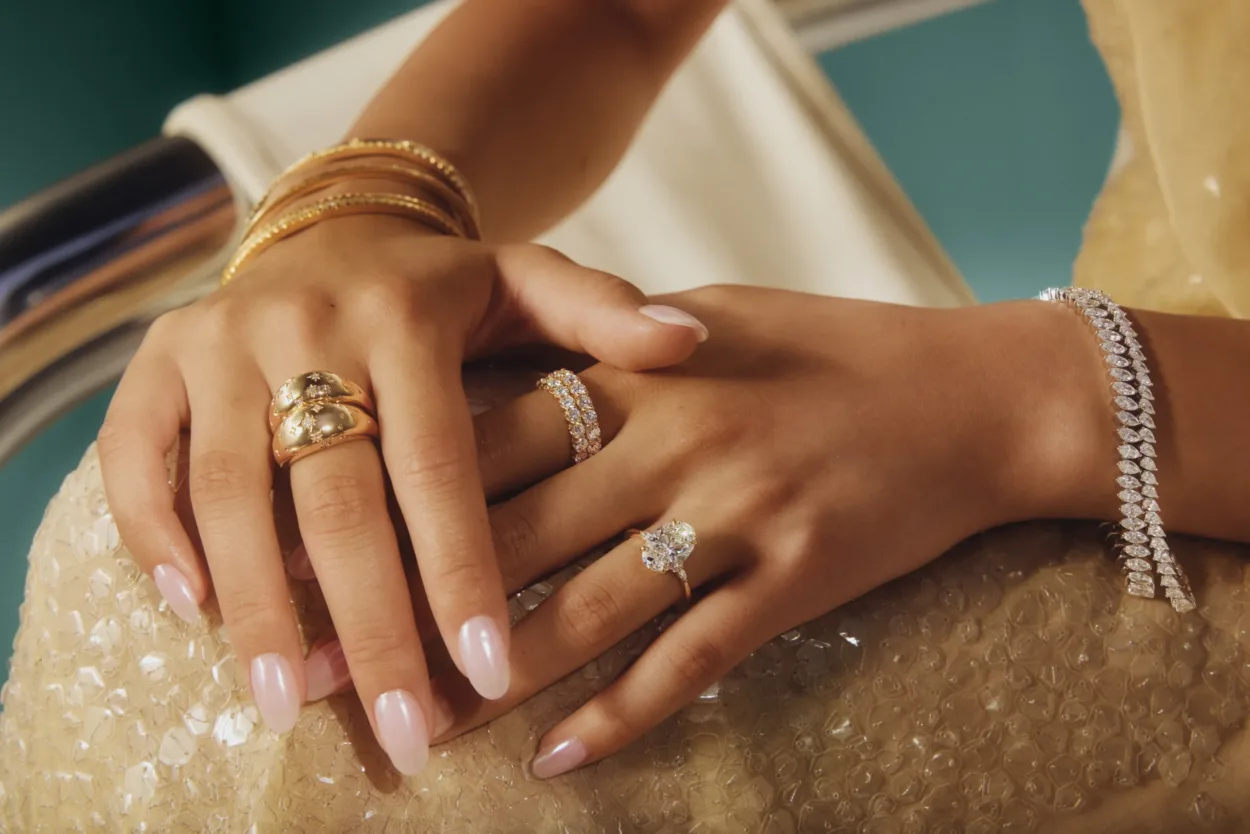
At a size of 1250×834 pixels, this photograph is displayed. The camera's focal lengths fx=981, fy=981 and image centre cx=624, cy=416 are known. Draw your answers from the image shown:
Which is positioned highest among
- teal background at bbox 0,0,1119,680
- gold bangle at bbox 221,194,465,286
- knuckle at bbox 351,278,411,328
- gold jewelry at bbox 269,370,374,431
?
gold bangle at bbox 221,194,465,286

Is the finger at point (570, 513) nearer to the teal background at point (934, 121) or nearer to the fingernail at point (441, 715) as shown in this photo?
the fingernail at point (441, 715)

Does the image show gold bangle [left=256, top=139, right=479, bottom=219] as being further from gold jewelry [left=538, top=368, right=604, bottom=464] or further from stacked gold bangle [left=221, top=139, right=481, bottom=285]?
gold jewelry [left=538, top=368, right=604, bottom=464]

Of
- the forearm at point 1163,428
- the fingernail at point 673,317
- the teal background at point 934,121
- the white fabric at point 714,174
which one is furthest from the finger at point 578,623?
the teal background at point 934,121

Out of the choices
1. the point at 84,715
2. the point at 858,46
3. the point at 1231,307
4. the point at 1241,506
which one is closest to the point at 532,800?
the point at 84,715

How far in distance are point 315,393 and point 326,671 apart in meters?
0.13

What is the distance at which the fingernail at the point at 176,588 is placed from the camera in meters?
0.46

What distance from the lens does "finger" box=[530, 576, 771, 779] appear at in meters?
0.44

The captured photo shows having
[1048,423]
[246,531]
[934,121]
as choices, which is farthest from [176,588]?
[934,121]

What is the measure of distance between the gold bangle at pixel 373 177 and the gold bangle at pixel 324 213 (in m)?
0.02

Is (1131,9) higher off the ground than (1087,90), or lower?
higher

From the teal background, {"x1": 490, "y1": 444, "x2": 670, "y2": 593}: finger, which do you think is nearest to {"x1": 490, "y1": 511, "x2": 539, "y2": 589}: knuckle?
{"x1": 490, "y1": 444, "x2": 670, "y2": 593}: finger

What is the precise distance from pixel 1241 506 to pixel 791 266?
54cm

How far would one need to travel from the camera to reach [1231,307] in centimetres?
73

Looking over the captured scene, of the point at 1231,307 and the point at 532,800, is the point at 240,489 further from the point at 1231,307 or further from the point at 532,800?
the point at 1231,307
